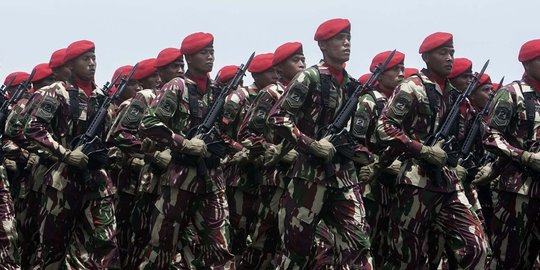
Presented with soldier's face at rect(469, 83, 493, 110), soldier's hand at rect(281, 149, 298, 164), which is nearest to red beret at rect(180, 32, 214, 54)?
soldier's hand at rect(281, 149, 298, 164)

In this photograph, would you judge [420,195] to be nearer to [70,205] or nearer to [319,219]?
[319,219]

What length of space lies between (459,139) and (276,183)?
226cm

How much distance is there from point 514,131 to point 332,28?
1.85 metres

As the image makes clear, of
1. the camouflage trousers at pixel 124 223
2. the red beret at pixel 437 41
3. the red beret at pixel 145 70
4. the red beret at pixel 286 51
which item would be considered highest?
the red beret at pixel 437 41

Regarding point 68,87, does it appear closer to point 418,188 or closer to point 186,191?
point 186,191

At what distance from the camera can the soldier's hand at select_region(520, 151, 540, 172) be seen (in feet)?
36.2

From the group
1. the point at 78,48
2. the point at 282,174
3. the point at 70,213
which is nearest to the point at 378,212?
the point at 282,174

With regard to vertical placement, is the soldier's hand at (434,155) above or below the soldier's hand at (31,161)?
above

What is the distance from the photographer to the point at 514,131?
1148 cm

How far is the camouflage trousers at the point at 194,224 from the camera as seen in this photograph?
11344mm

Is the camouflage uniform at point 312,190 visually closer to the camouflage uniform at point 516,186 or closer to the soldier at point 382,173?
the soldier at point 382,173

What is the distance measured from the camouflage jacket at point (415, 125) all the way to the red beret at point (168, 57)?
3.30 metres

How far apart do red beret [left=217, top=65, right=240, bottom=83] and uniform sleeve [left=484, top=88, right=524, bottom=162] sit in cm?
535

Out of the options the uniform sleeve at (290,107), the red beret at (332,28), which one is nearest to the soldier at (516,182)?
the red beret at (332,28)
